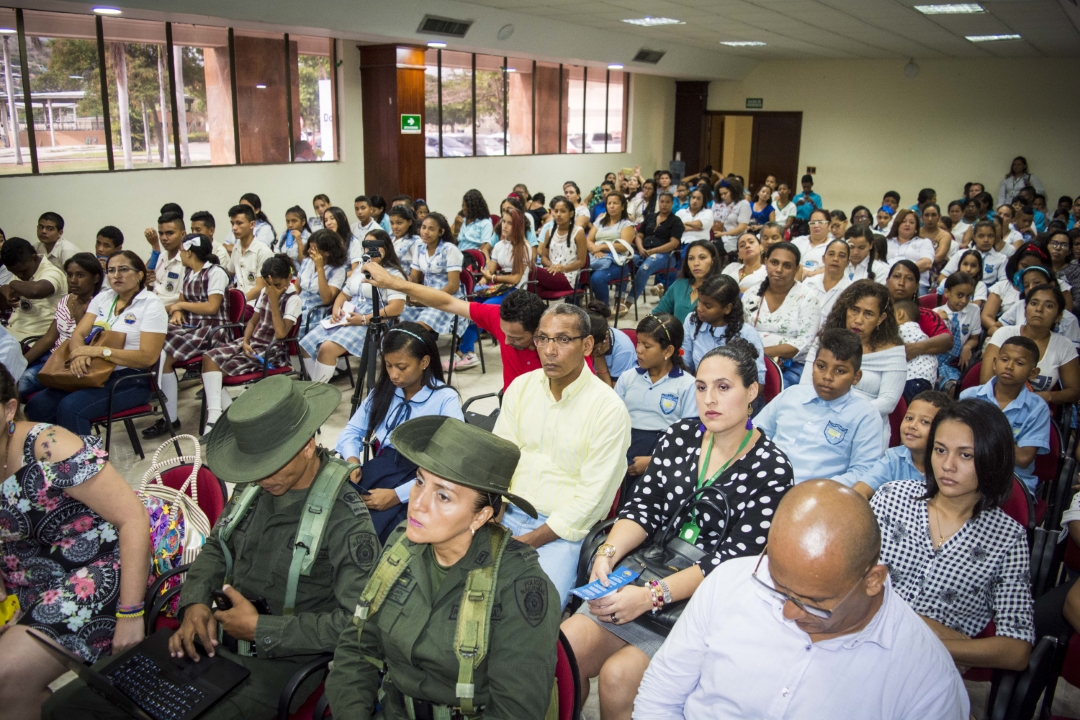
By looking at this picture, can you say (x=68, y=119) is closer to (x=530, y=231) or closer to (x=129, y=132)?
(x=129, y=132)

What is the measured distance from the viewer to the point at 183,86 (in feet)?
28.5

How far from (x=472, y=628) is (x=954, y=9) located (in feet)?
32.6

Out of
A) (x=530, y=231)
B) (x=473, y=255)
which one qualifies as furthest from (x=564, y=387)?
(x=530, y=231)

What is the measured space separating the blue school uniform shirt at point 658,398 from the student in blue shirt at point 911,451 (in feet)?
2.52

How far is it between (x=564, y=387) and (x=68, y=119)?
7405 mm

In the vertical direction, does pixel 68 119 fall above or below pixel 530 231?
above

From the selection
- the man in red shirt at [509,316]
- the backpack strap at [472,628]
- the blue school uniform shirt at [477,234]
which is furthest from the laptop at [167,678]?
the blue school uniform shirt at [477,234]

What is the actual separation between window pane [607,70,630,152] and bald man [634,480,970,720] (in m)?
15.3

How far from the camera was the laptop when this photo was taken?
1876 millimetres

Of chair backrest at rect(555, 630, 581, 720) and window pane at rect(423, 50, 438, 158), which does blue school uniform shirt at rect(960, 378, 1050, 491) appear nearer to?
chair backrest at rect(555, 630, 581, 720)

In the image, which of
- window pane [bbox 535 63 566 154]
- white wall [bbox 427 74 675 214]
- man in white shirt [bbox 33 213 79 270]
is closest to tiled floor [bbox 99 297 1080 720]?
man in white shirt [bbox 33 213 79 270]

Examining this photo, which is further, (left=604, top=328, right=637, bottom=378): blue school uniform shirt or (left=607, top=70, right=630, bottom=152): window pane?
(left=607, top=70, right=630, bottom=152): window pane

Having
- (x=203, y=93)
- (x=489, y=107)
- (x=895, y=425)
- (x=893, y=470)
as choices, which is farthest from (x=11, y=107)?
(x=893, y=470)

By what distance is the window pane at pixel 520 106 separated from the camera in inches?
523
